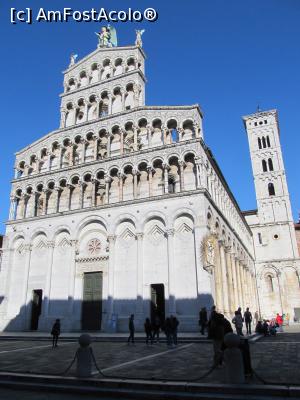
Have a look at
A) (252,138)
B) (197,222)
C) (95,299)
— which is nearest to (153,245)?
(197,222)

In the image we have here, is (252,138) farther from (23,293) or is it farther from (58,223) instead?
(23,293)

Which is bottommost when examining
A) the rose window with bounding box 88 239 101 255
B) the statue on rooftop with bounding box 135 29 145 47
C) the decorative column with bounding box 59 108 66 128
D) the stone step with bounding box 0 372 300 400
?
the stone step with bounding box 0 372 300 400

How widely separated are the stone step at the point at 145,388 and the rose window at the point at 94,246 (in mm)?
17763

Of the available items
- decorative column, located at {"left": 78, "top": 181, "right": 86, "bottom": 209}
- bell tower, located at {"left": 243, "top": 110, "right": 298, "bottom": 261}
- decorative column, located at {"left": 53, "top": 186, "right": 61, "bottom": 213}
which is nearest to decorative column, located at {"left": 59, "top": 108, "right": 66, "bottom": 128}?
decorative column, located at {"left": 53, "top": 186, "right": 61, "bottom": 213}

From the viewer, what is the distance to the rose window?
88.1ft

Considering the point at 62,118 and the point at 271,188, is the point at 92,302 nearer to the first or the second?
the point at 62,118

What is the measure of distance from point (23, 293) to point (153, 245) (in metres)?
12.2

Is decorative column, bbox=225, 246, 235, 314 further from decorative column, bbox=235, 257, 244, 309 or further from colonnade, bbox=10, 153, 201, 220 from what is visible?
colonnade, bbox=10, 153, 201, 220

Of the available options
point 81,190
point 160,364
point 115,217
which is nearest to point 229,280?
point 115,217

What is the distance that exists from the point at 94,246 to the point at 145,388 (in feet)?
64.7

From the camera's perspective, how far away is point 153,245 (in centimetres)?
2488

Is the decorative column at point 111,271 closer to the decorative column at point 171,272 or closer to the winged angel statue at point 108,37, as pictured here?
the decorative column at point 171,272

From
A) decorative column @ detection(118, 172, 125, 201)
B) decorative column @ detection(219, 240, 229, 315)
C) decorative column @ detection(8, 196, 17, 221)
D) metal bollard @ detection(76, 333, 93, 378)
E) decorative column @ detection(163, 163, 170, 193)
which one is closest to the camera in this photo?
metal bollard @ detection(76, 333, 93, 378)

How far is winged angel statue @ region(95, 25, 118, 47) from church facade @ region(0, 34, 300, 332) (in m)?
2.42
